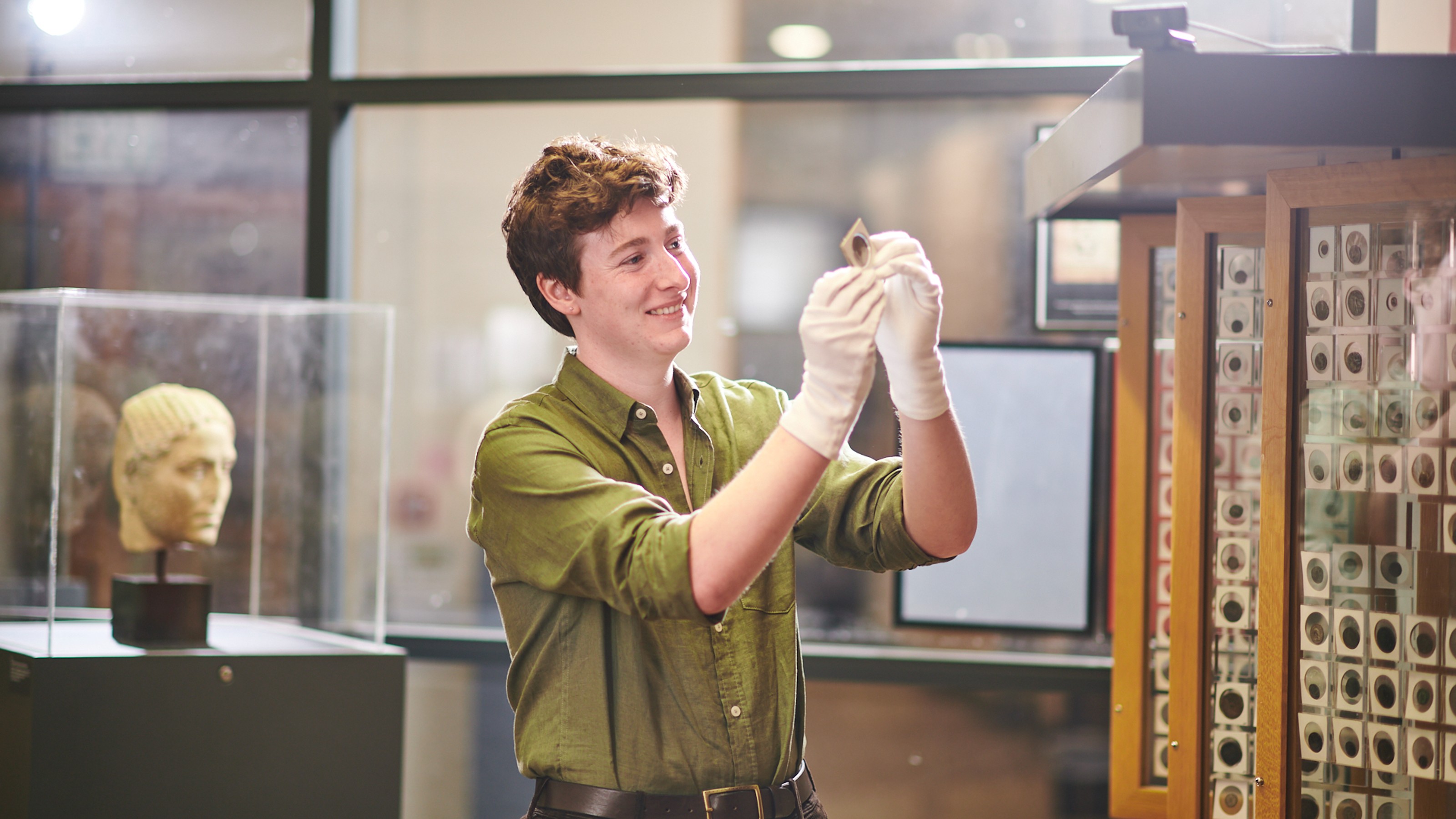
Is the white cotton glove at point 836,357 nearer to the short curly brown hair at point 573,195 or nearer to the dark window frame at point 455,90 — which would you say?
the short curly brown hair at point 573,195

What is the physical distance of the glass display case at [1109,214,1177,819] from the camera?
2.51m

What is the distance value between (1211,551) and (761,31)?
1872 mm

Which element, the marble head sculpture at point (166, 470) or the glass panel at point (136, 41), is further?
the glass panel at point (136, 41)

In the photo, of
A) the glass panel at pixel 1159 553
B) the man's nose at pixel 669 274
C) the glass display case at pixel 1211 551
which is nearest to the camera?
the man's nose at pixel 669 274

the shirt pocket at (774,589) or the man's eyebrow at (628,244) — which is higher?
the man's eyebrow at (628,244)

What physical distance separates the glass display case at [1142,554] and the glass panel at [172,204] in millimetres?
2375

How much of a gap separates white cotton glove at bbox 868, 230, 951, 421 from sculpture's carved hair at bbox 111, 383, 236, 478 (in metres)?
1.93

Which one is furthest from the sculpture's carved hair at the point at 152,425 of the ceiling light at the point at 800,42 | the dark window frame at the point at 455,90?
the ceiling light at the point at 800,42

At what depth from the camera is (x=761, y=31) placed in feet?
10.6

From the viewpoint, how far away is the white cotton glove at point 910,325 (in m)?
1.25

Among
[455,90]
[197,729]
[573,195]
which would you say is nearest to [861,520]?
[573,195]

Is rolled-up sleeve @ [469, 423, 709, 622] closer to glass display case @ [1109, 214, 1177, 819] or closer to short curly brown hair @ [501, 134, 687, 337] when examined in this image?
short curly brown hair @ [501, 134, 687, 337]

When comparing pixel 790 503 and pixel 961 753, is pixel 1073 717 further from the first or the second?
pixel 790 503

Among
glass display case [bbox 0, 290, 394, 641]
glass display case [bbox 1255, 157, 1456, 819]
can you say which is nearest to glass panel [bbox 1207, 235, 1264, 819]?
glass display case [bbox 1255, 157, 1456, 819]
